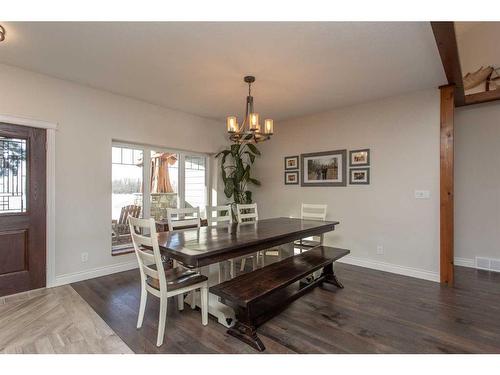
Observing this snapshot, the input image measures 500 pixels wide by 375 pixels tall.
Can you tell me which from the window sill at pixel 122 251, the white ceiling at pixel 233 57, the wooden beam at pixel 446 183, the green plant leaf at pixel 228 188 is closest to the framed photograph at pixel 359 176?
the wooden beam at pixel 446 183

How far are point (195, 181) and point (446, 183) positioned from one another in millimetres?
3839

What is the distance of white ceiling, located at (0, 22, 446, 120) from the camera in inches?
83.8

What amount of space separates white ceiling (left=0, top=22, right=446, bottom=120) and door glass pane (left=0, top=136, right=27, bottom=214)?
2.90ft

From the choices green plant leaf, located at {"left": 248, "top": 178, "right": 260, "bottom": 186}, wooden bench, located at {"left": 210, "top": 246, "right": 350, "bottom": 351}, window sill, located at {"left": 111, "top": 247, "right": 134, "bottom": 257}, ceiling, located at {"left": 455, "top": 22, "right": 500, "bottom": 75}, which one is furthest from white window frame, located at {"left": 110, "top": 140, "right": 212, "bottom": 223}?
ceiling, located at {"left": 455, "top": 22, "right": 500, "bottom": 75}

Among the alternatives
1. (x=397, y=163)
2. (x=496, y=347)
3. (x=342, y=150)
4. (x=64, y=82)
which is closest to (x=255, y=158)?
(x=342, y=150)

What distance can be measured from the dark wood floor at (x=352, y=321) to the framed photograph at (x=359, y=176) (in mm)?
1510

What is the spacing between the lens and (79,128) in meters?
3.29

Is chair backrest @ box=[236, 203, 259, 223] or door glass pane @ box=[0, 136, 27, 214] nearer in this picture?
door glass pane @ box=[0, 136, 27, 214]

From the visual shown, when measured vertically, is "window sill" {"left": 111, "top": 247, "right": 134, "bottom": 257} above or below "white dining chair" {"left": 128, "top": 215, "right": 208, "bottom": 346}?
below

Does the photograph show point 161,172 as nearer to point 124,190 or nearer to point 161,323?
point 124,190

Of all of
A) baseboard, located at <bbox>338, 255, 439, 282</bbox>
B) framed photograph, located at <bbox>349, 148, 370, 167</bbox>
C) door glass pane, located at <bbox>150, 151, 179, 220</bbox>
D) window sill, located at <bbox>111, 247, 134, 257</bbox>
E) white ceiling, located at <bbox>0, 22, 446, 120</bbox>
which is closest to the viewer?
white ceiling, located at <bbox>0, 22, 446, 120</bbox>

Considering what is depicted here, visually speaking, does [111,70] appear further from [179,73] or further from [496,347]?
[496,347]

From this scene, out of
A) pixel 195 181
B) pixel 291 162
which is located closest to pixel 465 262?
pixel 291 162

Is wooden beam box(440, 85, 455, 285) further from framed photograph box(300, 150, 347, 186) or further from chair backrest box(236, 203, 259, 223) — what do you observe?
chair backrest box(236, 203, 259, 223)
